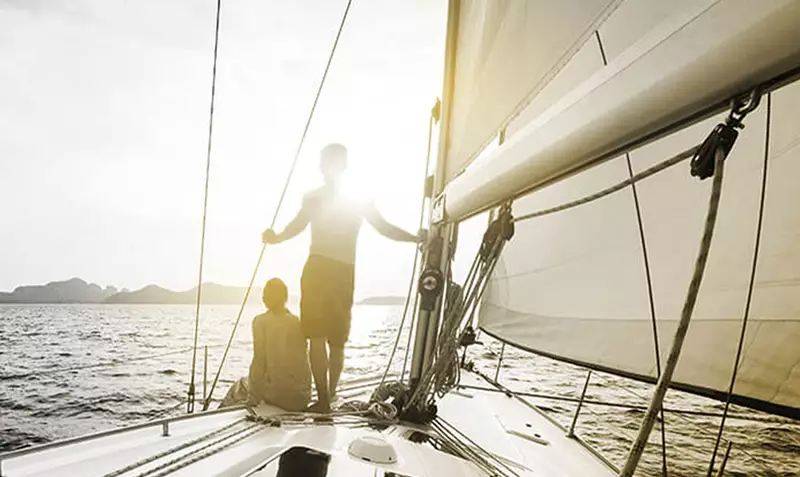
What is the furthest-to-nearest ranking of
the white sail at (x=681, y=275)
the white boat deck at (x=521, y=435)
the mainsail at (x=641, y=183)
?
the white boat deck at (x=521, y=435), the white sail at (x=681, y=275), the mainsail at (x=641, y=183)

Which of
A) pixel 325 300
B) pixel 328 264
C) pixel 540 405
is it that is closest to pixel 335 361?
pixel 325 300

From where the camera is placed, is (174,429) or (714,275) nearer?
(174,429)

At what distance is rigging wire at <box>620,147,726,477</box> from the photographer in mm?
530

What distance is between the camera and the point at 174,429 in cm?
147

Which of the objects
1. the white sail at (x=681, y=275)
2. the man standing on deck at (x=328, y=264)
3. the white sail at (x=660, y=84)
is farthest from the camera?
the man standing on deck at (x=328, y=264)

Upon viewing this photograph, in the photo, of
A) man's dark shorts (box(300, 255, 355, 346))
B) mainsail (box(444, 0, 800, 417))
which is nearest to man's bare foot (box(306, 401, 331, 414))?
man's dark shorts (box(300, 255, 355, 346))

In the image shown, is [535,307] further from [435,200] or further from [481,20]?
[481,20]

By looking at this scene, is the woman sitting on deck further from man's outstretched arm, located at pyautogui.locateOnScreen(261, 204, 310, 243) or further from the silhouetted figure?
→ man's outstretched arm, located at pyautogui.locateOnScreen(261, 204, 310, 243)

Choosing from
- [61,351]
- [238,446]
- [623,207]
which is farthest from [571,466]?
[61,351]

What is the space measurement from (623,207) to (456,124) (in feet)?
2.77

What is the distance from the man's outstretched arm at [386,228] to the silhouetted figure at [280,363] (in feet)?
1.98

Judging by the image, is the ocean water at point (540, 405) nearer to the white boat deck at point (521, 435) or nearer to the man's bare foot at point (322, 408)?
the man's bare foot at point (322, 408)

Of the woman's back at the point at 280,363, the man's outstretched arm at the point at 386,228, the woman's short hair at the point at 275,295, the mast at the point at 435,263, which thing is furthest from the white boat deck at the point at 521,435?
the woman's short hair at the point at 275,295

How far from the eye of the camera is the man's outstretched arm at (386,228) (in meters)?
2.12
